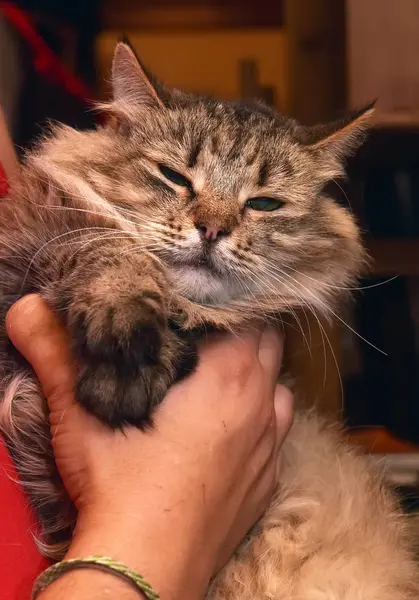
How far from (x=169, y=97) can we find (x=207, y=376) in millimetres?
590

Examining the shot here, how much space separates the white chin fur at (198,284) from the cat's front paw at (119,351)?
6.6 inches

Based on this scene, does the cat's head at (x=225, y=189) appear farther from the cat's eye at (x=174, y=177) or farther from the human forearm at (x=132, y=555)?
the human forearm at (x=132, y=555)

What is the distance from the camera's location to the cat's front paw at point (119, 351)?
2.68 feet

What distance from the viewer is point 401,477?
5.68ft

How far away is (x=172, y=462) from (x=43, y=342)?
261 millimetres

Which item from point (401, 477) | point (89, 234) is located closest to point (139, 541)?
point (89, 234)

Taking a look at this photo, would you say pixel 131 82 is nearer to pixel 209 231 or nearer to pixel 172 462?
pixel 209 231

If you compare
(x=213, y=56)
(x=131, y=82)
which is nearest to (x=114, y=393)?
(x=131, y=82)

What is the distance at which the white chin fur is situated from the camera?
105 cm

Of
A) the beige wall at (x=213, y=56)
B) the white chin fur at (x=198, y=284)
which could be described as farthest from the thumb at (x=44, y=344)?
the beige wall at (x=213, y=56)

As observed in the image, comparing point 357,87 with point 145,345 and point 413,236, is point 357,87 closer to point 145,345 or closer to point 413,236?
point 413,236

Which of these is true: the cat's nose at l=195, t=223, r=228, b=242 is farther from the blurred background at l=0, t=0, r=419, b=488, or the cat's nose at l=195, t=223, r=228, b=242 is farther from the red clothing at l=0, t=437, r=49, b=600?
the blurred background at l=0, t=0, r=419, b=488

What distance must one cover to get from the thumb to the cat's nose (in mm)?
282

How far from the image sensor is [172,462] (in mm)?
832
